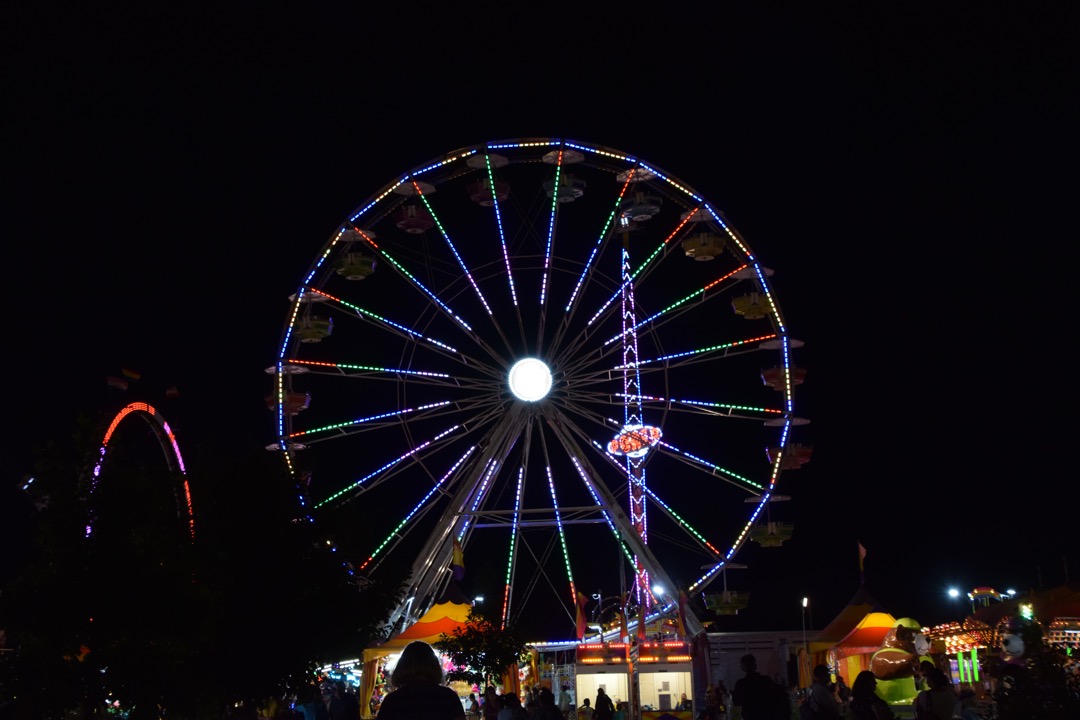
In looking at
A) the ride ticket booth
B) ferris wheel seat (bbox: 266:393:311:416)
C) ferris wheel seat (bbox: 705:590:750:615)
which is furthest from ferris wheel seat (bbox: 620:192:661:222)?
ferris wheel seat (bbox: 705:590:750:615)

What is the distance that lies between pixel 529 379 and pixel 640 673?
6793 millimetres

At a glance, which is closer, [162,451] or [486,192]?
[162,451]

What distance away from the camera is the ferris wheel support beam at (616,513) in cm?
2766

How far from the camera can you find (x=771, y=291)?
2808 cm

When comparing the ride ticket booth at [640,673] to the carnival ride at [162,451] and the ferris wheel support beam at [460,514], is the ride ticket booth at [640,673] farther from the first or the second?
the carnival ride at [162,451]

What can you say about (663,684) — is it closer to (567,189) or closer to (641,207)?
(641,207)

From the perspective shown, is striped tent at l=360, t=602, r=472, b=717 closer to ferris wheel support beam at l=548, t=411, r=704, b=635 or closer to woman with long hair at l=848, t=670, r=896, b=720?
ferris wheel support beam at l=548, t=411, r=704, b=635

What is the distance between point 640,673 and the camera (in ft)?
89.9

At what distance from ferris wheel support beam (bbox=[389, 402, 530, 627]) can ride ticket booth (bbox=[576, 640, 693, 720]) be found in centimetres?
412

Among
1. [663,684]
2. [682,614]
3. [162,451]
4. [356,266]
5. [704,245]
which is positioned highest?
[704,245]

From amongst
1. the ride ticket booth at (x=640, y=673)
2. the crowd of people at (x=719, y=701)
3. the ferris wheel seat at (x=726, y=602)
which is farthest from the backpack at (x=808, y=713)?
the ferris wheel seat at (x=726, y=602)

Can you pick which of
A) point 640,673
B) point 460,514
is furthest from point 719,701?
point 460,514

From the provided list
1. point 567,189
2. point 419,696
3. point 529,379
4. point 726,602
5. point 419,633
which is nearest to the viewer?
point 419,696

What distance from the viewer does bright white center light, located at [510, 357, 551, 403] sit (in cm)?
2723
